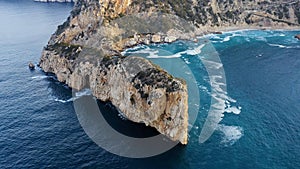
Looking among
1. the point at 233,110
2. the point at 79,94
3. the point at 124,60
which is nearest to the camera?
the point at 233,110

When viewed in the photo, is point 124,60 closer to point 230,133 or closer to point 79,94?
point 79,94

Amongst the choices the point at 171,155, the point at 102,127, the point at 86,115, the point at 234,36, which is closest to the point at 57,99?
the point at 86,115

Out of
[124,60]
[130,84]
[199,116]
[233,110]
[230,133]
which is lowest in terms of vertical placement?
[230,133]

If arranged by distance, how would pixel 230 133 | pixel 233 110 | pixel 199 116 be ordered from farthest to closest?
pixel 233 110 < pixel 199 116 < pixel 230 133

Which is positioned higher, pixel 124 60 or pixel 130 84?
pixel 124 60

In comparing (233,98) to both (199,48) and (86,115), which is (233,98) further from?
→ (199,48)

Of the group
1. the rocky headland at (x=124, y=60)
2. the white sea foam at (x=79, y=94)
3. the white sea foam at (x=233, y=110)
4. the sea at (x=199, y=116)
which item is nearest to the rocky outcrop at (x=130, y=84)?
the rocky headland at (x=124, y=60)

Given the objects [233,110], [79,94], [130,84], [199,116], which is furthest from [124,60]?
[233,110]

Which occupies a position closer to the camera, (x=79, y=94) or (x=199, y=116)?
(x=199, y=116)

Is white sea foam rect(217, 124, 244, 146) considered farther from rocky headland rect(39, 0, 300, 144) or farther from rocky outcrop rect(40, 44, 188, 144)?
rocky outcrop rect(40, 44, 188, 144)
